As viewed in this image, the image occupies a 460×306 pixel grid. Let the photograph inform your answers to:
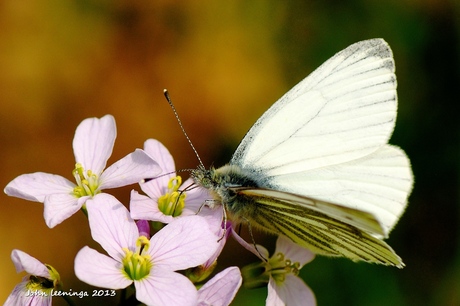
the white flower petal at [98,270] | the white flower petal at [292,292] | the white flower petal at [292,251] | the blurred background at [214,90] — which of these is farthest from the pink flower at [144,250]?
the blurred background at [214,90]

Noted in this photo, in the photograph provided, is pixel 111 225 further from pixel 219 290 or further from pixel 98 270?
pixel 219 290

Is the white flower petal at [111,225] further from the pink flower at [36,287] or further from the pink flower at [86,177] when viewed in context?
the pink flower at [36,287]

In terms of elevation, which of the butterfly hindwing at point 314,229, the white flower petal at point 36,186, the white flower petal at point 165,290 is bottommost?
the butterfly hindwing at point 314,229

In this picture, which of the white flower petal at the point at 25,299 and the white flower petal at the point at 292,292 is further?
the white flower petal at the point at 292,292

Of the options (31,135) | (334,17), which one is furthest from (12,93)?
(334,17)

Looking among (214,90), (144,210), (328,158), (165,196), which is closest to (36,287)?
(144,210)

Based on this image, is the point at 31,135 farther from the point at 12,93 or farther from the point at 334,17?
the point at 334,17
